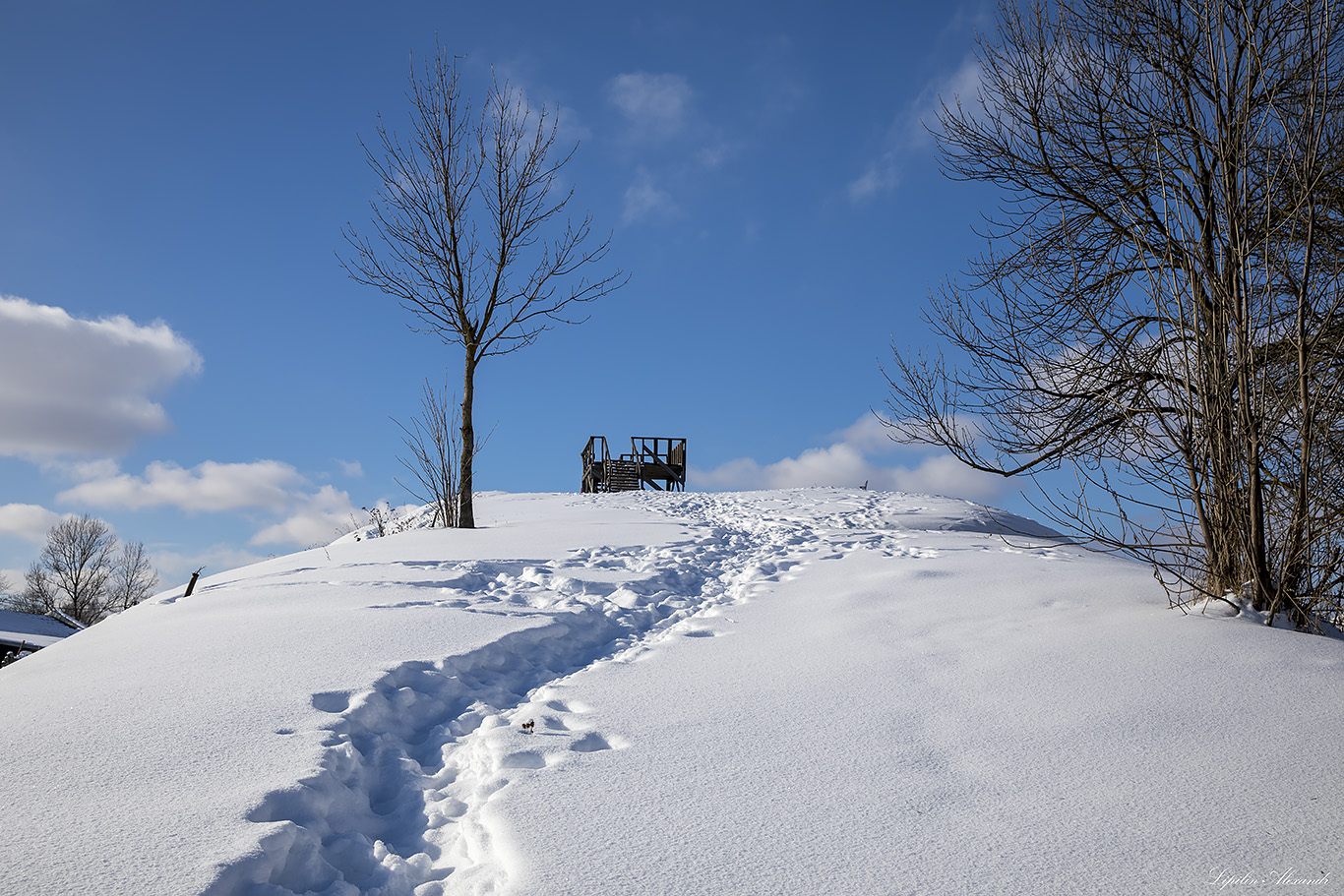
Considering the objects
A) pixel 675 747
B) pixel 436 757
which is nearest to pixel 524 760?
pixel 436 757

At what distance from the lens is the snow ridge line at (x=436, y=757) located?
78.8 inches

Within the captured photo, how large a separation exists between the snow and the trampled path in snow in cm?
1

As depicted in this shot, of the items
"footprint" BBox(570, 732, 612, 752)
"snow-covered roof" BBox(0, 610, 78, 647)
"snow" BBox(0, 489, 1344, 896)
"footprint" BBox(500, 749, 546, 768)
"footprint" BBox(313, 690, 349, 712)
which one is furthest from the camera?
"snow-covered roof" BBox(0, 610, 78, 647)

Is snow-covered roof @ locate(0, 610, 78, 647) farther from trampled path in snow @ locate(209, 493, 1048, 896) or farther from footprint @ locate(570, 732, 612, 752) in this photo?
footprint @ locate(570, 732, 612, 752)

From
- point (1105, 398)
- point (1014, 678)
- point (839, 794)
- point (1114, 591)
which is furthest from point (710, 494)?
point (839, 794)

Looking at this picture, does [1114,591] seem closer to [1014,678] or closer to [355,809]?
[1014,678]

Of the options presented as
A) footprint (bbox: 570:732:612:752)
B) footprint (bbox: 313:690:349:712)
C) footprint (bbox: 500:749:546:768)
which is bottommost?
footprint (bbox: 500:749:546:768)

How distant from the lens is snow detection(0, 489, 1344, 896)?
1.94 m

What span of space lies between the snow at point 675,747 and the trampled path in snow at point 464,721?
0.01m

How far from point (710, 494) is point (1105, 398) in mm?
8772

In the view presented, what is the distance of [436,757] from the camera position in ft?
9.30

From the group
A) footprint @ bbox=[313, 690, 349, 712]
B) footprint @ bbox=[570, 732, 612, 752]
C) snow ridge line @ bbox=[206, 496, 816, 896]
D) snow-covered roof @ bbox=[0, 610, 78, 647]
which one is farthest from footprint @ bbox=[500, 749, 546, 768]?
→ snow-covered roof @ bbox=[0, 610, 78, 647]

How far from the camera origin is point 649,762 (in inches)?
102

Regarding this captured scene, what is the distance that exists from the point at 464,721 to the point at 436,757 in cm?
31
